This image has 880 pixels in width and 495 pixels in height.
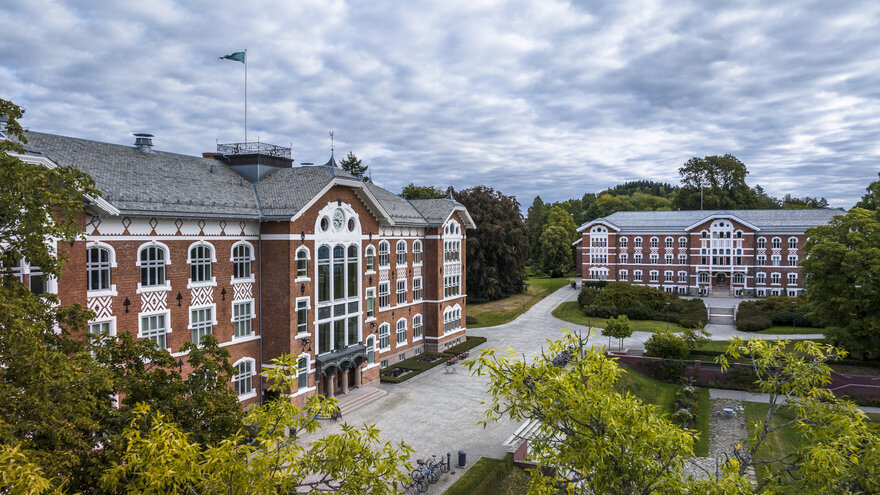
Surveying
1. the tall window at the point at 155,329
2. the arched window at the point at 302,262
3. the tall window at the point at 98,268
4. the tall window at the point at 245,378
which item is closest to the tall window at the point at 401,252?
the arched window at the point at 302,262

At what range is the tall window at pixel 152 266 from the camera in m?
23.2

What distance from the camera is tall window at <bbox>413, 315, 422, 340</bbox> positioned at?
43156mm

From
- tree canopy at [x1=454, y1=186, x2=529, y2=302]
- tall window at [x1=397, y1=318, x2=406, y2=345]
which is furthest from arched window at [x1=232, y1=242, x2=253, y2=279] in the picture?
tree canopy at [x1=454, y1=186, x2=529, y2=302]

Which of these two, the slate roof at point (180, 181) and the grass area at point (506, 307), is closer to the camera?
the slate roof at point (180, 181)

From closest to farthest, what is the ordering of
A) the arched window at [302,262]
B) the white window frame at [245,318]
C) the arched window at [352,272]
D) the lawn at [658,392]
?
the white window frame at [245,318] < the arched window at [302,262] < the lawn at [658,392] < the arched window at [352,272]

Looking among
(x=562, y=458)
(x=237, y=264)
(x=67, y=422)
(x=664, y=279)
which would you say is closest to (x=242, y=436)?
(x=67, y=422)

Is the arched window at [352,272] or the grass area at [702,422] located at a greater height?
the arched window at [352,272]

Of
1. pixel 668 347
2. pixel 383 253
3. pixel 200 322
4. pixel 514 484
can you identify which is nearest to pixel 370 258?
pixel 383 253

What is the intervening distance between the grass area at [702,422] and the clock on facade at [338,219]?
20.7 m

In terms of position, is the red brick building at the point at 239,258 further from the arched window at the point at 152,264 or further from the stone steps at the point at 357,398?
the stone steps at the point at 357,398

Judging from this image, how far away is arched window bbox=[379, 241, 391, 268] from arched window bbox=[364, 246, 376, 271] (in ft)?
7.22

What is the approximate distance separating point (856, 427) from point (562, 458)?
4.85 metres

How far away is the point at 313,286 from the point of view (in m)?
29.2

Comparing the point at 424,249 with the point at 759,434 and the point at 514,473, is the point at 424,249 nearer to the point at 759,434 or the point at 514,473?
the point at 514,473
